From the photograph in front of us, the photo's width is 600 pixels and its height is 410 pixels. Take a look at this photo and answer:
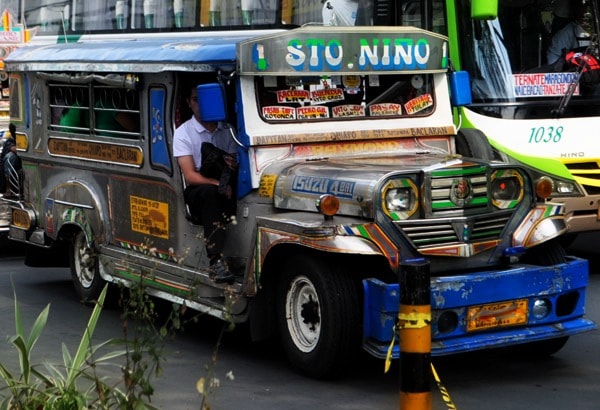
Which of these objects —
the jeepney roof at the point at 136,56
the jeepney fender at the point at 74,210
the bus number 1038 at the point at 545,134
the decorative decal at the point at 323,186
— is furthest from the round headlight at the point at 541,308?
the bus number 1038 at the point at 545,134

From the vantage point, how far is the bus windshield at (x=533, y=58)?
38.8 ft

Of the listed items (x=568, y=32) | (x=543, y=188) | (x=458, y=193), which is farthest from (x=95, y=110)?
(x=568, y=32)

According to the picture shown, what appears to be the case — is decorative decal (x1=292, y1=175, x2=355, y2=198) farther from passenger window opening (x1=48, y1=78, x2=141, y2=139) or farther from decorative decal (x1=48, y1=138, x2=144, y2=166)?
passenger window opening (x1=48, y1=78, x2=141, y2=139)

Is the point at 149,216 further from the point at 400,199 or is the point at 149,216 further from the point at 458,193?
the point at 458,193

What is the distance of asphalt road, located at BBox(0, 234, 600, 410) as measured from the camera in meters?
7.12

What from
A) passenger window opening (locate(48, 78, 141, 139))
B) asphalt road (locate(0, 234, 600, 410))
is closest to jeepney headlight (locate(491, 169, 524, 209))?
asphalt road (locate(0, 234, 600, 410))

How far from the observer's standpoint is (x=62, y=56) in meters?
10.4

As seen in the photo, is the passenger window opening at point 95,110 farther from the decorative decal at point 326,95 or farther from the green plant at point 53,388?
the green plant at point 53,388

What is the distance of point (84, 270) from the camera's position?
10609mm

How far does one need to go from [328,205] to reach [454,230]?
797 millimetres

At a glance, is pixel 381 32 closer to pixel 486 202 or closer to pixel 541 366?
pixel 486 202

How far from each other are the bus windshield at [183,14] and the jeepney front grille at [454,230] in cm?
524

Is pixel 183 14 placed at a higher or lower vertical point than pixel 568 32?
higher

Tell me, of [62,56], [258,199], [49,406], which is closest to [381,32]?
[258,199]
